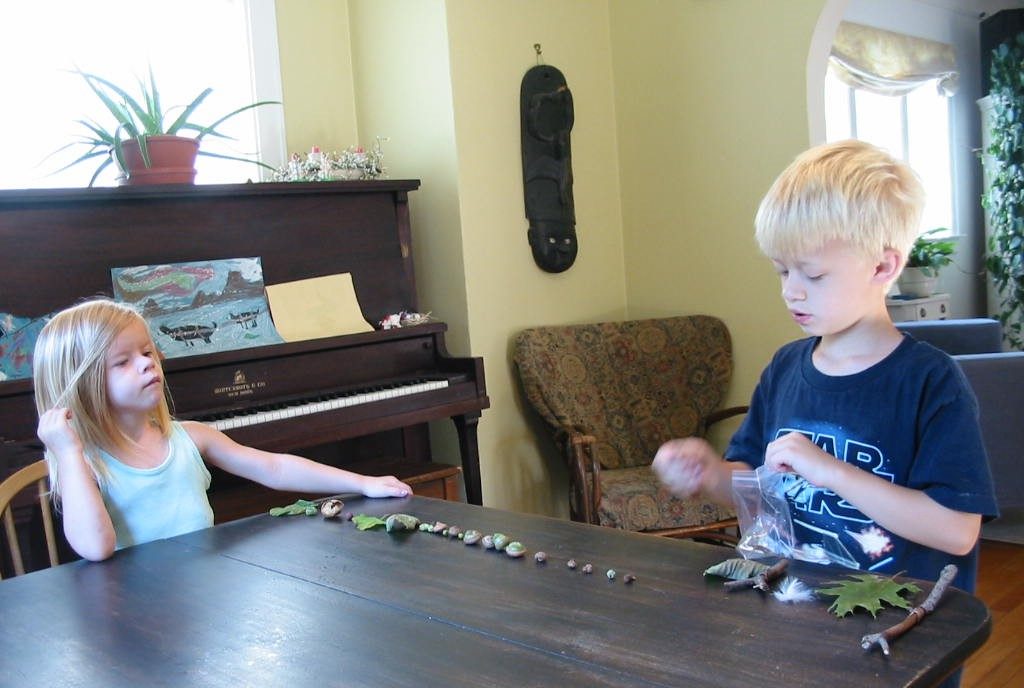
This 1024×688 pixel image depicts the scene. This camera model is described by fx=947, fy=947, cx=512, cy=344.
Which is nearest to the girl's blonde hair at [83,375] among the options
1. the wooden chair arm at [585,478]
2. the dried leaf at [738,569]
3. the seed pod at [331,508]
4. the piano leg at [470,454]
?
the seed pod at [331,508]

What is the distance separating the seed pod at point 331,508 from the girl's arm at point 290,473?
0.24ft

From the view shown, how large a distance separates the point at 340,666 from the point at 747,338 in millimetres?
2857

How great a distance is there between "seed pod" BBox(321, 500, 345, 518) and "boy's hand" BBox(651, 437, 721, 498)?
22.9 inches

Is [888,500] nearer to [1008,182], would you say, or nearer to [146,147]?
[146,147]

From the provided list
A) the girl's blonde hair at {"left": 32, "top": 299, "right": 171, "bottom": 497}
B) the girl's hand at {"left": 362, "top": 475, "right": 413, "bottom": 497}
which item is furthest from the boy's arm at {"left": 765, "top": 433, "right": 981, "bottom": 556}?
the girl's blonde hair at {"left": 32, "top": 299, "right": 171, "bottom": 497}

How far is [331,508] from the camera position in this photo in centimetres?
163

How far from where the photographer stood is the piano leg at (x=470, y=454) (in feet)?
10.2

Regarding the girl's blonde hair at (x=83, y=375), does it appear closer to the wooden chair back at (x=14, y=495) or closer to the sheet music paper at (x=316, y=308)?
the wooden chair back at (x=14, y=495)

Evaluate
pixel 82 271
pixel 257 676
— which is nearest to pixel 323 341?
pixel 82 271

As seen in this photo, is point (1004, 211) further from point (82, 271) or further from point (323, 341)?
point (82, 271)

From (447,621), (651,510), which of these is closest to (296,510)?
(447,621)

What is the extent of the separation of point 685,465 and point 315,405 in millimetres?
1606

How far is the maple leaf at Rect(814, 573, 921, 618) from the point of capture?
3.27 ft

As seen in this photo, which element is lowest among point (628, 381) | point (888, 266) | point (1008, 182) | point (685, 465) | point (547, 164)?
point (628, 381)
